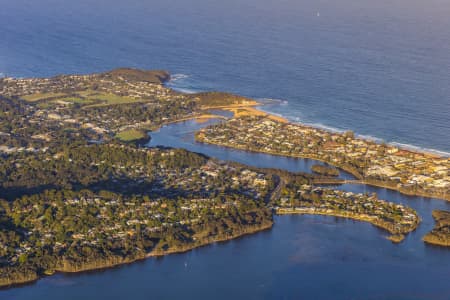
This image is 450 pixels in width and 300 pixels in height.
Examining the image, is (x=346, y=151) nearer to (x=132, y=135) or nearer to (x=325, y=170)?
(x=325, y=170)

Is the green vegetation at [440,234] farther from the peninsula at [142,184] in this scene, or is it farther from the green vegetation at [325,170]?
the green vegetation at [325,170]

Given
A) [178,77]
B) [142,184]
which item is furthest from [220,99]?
[142,184]

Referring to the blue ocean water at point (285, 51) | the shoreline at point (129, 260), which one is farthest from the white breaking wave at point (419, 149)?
the shoreline at point (129, 260)

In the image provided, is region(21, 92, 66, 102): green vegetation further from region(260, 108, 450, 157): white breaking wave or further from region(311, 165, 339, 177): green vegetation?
region(311, 165, 339, 177): green vegetation

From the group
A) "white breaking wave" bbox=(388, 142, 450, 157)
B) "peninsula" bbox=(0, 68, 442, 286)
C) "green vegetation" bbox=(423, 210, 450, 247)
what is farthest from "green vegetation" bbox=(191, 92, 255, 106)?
"green vegetation" bbox=(423, 210, 450, 247)

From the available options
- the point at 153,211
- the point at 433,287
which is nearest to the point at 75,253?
the point at 153,211

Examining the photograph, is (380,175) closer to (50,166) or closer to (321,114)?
(321,114)
